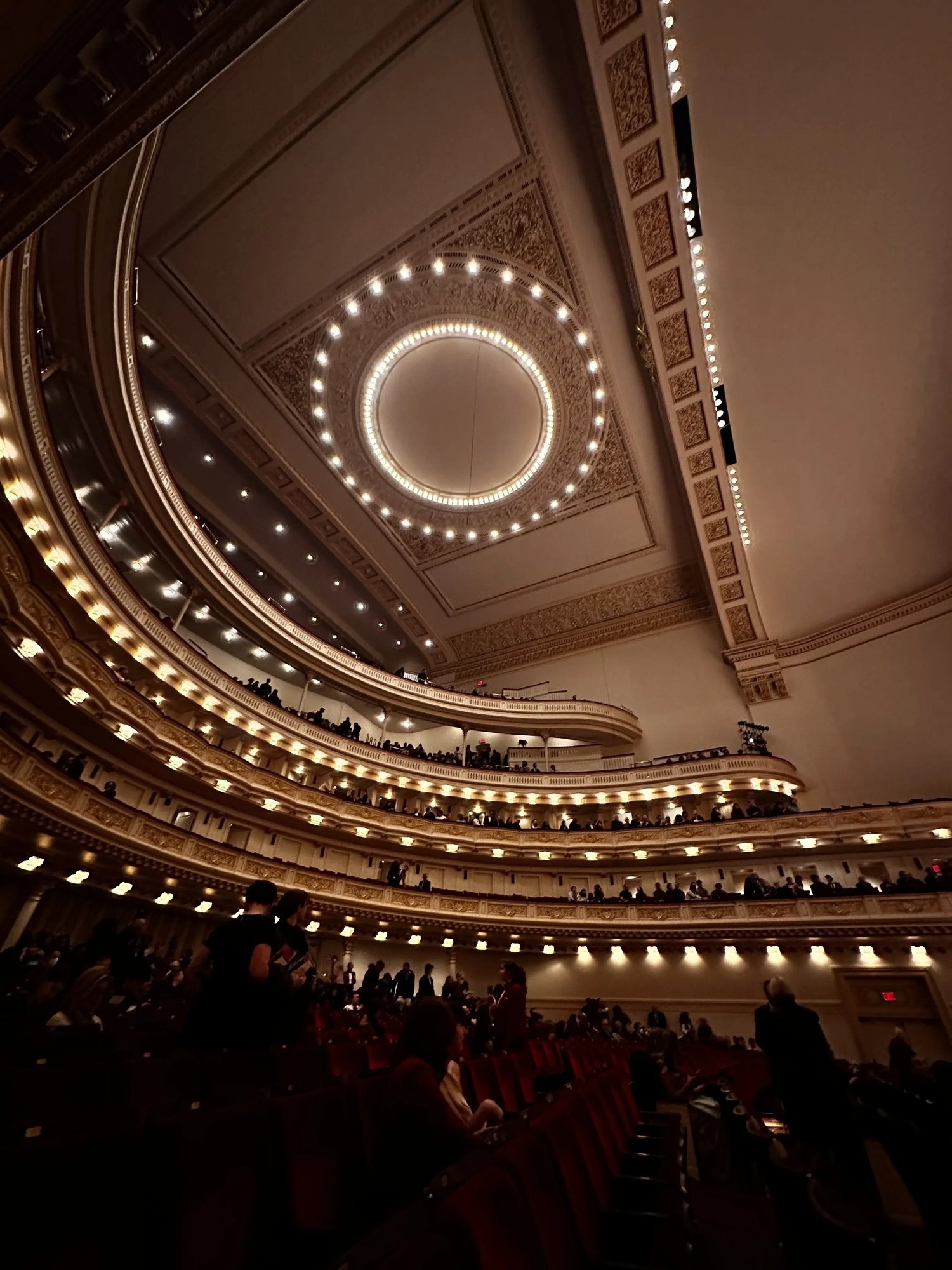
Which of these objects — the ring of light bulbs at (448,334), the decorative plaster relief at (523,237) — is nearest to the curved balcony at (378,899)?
the ring of light bulbs at (448,334)

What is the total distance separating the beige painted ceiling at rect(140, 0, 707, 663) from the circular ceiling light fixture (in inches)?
9.2

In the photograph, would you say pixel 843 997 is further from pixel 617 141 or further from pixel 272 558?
pixel 272 558

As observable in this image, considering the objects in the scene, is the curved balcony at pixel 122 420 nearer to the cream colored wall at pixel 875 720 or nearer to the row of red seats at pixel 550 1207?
the row of red seats at pixel 550 1207

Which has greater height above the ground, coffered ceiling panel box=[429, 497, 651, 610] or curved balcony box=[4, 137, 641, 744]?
coffered ceiling panel box=[429, 497, 651, 610]

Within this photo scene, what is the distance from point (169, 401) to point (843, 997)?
18.2 m

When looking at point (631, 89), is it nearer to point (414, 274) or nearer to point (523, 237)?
point (523, 237)

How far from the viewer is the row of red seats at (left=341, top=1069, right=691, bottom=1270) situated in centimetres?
86

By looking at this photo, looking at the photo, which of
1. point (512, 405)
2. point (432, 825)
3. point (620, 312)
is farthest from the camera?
point (512, 405)

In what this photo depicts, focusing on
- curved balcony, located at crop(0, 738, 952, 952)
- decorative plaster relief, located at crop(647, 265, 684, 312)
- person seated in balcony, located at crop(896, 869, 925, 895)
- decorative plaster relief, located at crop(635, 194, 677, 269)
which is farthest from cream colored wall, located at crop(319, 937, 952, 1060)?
decorative plaster relief, located at crop(635, 194, 677, 269)

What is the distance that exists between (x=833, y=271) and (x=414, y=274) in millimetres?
7993

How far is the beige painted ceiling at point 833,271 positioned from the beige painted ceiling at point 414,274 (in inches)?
78.5

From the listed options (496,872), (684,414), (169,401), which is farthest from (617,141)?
(496,872)

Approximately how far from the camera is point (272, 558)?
16.6 metres

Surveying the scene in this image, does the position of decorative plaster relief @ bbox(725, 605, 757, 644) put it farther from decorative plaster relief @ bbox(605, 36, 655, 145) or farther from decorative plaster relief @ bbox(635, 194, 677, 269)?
decorative plaster relief @ bbox(605, 36, 655, 145)
